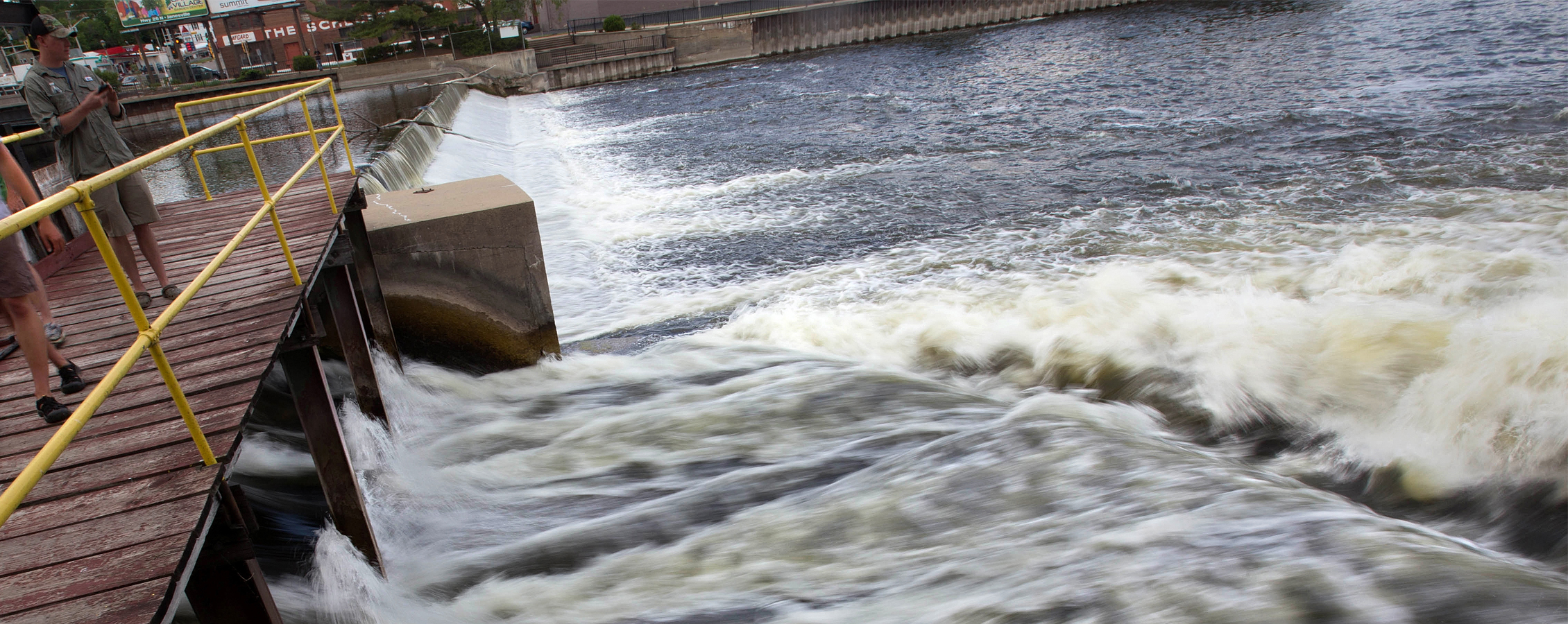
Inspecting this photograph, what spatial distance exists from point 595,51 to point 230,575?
44.2 metres

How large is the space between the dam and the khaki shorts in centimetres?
136

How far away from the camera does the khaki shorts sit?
4.67 m

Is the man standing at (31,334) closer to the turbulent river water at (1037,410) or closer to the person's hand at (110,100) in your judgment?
the turbulent river water at (1037,410)

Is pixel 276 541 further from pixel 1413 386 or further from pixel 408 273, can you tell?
pixel 1413 386

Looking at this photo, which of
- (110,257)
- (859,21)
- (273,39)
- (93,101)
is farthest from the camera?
(273,39)

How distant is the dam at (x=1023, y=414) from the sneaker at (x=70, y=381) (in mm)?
1281

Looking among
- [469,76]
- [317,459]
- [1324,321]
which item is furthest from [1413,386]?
[469,76]

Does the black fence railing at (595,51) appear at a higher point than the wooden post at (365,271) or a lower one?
lower

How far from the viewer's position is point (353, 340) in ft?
19.3

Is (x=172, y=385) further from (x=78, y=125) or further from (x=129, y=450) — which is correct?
(x=78, y=125)

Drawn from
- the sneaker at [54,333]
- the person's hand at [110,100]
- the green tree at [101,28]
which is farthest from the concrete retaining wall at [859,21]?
the green tree at [101,28]

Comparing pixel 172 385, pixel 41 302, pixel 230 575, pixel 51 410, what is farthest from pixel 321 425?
pixel 172 385

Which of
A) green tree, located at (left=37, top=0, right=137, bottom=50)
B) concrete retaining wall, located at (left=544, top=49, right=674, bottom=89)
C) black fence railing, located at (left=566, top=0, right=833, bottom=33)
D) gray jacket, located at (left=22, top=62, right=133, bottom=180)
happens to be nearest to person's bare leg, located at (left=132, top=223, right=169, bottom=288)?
gray jacket, located at (left=22, top=62, right=133, bottom=180)

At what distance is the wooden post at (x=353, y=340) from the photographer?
18.7 ft
